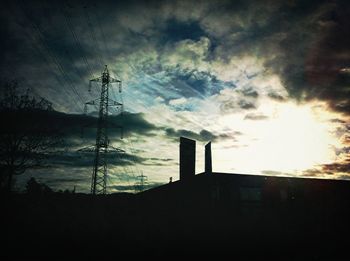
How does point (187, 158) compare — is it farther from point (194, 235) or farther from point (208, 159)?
point (194, 235)

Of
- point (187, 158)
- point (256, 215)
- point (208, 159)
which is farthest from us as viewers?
point (187, 158)

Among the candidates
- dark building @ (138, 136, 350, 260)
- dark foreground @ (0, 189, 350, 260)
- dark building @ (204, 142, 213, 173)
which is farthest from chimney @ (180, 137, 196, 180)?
dark foreground @ (0, 189, 350, 260)

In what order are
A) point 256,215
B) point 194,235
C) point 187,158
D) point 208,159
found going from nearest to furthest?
point 194,235
point 256,215
point 208,159
point 187,158

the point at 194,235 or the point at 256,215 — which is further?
the point at 256,215

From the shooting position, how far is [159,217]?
1917cm

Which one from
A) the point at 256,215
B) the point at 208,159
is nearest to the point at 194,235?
the point at 256,215

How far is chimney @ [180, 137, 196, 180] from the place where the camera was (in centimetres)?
1962

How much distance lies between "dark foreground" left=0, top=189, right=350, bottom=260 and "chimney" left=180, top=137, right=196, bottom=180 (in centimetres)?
226

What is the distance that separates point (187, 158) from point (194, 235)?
225 inches

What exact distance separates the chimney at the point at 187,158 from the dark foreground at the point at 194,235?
7.41 feet

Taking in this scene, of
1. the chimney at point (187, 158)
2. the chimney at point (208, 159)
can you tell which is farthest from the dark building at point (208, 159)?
the chimney at point (187, 158)

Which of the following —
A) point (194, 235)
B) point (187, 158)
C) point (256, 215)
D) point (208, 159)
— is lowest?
point (194, 235)

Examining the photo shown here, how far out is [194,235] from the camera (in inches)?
677

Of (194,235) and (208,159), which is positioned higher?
(208,159)
